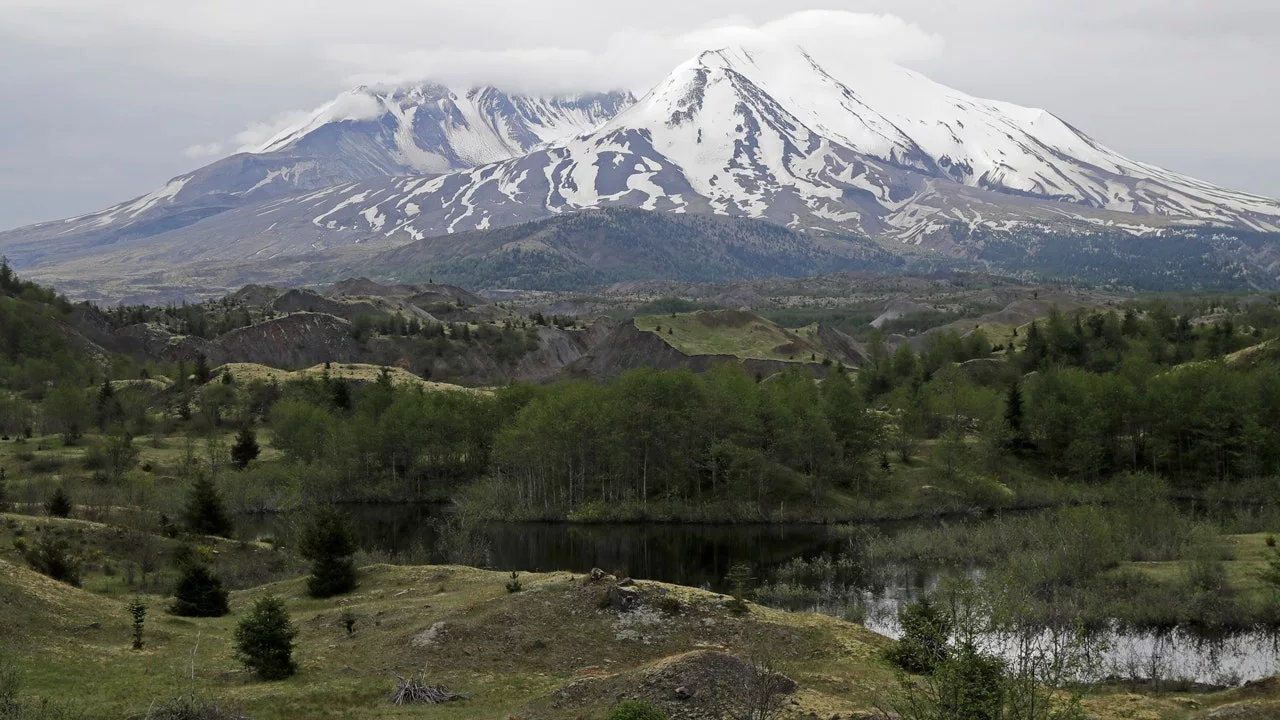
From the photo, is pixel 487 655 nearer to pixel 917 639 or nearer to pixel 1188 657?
pixel 917 639

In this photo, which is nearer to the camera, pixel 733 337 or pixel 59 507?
pixel 59 507


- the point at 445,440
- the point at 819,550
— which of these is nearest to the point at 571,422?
the point at 445,440

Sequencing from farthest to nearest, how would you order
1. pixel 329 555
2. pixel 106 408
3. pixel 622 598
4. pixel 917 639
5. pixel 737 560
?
1. pixel 106 408
2. pixel 737 560
3. pixel 329 555
4. pixel 622 598
5. pixel 917 639

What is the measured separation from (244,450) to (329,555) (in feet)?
169

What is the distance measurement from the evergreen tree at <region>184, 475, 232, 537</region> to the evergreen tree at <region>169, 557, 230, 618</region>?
1695 cm

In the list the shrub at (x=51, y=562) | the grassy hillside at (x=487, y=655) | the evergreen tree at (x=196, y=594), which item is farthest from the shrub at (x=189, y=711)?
the shrub at (x=51, y=562)

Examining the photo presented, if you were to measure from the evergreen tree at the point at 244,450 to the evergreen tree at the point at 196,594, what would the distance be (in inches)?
2182

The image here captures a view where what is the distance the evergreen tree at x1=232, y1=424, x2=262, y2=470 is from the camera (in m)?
92.1

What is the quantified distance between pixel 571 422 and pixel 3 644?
2076 inches

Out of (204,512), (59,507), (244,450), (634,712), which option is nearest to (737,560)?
(204,512)

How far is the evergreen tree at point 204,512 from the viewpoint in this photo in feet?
184

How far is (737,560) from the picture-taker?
64.2 m

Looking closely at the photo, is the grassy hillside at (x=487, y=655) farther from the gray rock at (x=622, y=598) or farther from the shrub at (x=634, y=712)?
the shrub at (x=634, y=712)

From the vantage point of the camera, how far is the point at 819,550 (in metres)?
66.9
